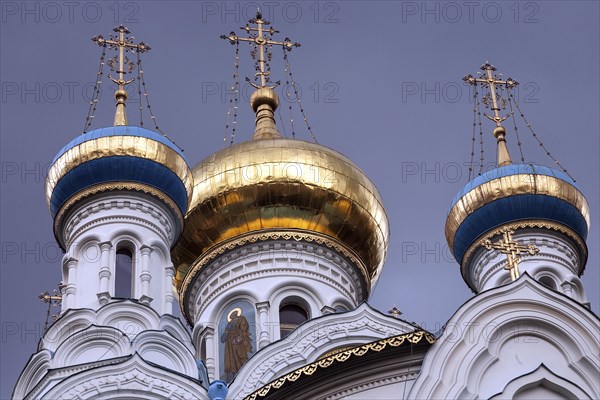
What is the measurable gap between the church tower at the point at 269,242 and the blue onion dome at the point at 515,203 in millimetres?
807

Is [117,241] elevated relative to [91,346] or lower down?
elevated

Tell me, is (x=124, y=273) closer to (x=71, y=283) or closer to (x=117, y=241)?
(x=117, y=241)

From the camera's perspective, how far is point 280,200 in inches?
574

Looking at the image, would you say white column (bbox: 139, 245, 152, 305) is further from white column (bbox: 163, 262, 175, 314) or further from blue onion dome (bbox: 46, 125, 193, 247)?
blue onion dome (bbox: 46, 125, 193, 247)

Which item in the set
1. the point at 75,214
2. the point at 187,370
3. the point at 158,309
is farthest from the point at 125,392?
the point at 75,214

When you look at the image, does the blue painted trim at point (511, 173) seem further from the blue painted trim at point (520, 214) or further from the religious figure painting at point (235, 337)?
the religious figure painting at point (235, 337)

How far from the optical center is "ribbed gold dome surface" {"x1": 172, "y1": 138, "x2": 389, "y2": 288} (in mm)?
14602

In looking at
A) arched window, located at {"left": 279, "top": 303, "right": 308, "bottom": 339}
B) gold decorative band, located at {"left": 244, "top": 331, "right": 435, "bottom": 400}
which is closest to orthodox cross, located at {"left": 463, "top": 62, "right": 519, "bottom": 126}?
arched window, located at {"left": 279, "top": 303, "right": 308, "bottom": 339}

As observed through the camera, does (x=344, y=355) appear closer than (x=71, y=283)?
Yes

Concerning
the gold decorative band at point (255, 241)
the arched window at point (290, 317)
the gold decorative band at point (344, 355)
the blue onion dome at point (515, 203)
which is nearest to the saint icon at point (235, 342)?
the arched window at point (290, 317)

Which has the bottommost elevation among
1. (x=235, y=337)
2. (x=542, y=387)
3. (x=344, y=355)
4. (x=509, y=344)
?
(x=542, y=387)

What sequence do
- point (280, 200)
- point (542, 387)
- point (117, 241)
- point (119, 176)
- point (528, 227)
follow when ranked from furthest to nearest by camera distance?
point (280, 200) → point (528, 227) → point (119, 176) → point (117, 241) → point (542, 387)

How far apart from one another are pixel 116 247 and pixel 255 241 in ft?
5.31

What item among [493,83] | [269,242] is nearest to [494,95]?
[493,83]
